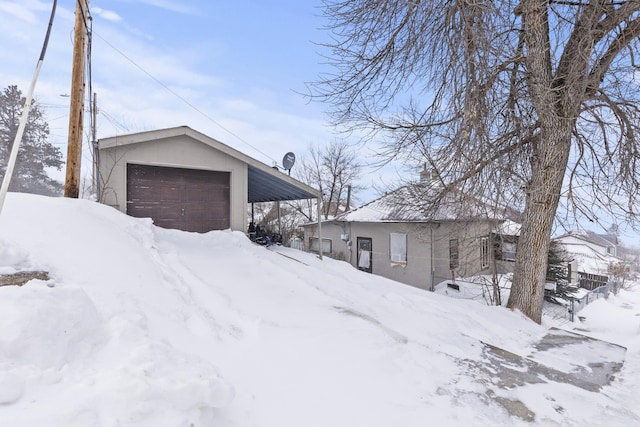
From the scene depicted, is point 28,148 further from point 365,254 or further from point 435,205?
point 435,205

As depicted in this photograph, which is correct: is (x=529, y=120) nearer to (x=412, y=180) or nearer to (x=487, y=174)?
(x=487, y=174)

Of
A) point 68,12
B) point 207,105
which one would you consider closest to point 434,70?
point 68,12

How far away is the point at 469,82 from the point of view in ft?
13.3

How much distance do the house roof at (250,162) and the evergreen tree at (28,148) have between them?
19016 millimetres

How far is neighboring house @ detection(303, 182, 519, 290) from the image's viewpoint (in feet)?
30.5

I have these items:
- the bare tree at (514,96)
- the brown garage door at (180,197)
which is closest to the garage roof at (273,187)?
the brown garage door at (180,197)

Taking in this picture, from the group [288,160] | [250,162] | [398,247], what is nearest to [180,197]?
[250,162]

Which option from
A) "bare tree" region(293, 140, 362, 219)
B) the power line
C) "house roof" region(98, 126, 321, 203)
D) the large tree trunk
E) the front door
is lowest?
the front door

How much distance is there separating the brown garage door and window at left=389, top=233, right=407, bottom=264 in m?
7.71

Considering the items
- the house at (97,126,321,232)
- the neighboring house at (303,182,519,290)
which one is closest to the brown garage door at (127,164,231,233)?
the house at (97,126,321,232)

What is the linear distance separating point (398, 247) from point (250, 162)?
7.73 meters

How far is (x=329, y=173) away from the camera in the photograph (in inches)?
1133

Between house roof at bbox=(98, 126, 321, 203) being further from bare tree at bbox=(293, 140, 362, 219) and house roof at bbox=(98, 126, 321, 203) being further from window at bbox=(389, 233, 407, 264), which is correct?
bare tree at bbox=(293, 140, 362, 219)

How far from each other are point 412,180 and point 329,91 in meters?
4.58
